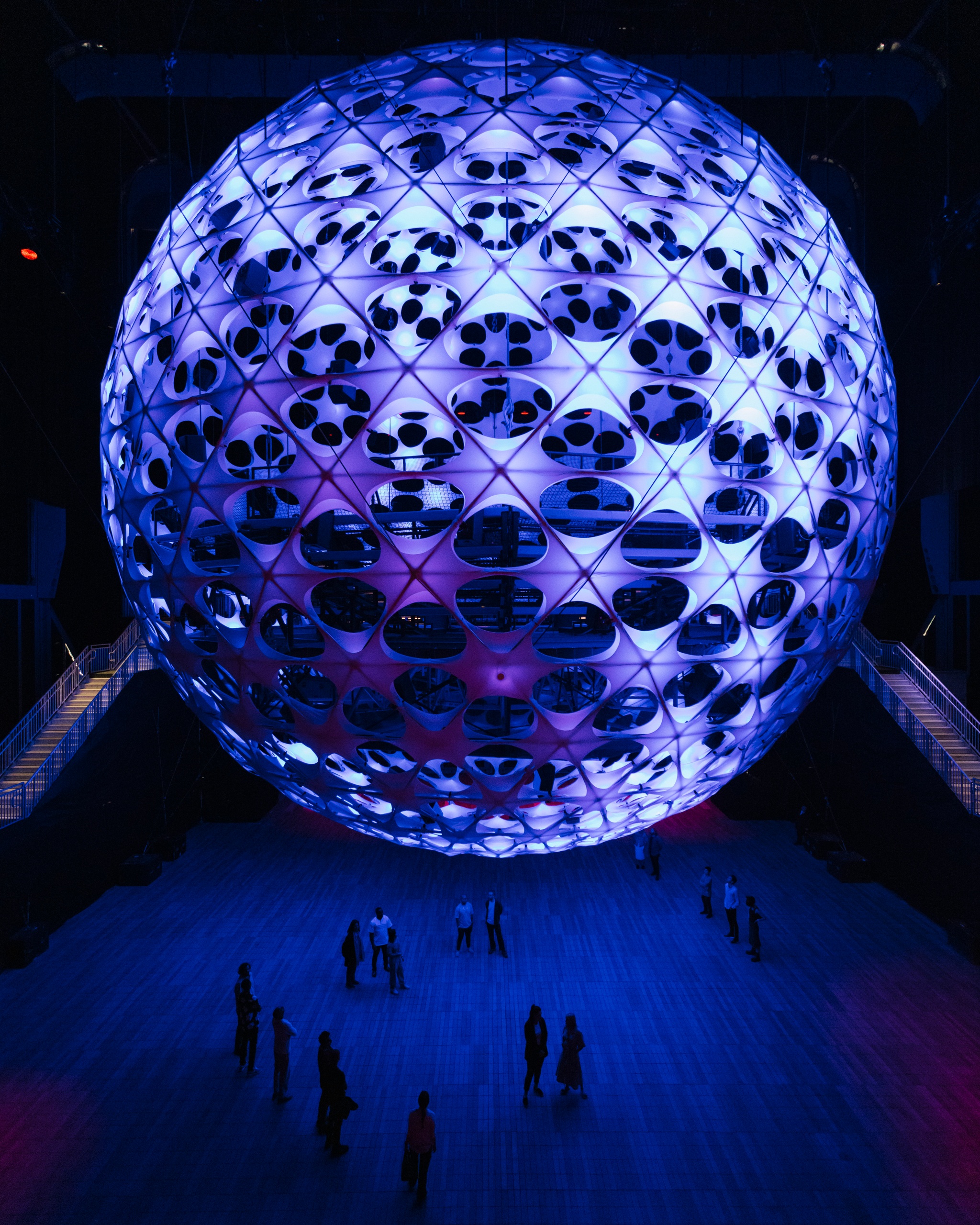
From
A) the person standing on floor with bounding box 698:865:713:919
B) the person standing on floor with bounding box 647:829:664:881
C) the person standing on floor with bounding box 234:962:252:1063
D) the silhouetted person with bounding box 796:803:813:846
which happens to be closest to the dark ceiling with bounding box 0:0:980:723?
the silhouetted person with bounding box 796:803:813:846

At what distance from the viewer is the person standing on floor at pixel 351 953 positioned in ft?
36.1

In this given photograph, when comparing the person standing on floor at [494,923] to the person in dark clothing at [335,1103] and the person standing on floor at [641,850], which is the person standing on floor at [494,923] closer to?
the person in dark clothing at [335,1103]

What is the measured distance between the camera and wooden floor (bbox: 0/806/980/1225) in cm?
729

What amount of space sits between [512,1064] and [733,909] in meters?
4.69

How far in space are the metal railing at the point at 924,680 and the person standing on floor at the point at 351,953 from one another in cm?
1098

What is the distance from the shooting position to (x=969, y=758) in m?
14.4

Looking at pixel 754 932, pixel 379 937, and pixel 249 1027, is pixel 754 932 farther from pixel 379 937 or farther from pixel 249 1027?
pixel 249 1027

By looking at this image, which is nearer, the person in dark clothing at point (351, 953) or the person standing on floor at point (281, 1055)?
the person standing on floor at point (281, 1055)

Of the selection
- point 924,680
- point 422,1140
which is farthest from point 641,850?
→ point 422,1140

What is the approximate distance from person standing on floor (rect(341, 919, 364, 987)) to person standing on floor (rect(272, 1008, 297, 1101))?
2.19 meters

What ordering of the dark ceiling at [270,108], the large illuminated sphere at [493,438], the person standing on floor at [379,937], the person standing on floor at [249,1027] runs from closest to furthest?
the large illuminated sphere at [493,438] < the person standing on floor at [249,1027] < the person standing on floor at [379,937] < the dark ceiling at [270,108]

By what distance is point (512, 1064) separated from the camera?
930 centimetres

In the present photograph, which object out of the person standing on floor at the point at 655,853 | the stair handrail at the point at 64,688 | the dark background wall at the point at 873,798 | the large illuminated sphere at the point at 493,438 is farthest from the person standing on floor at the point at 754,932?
the stair handrail at the point at 64,688

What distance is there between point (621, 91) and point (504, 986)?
1019cm
